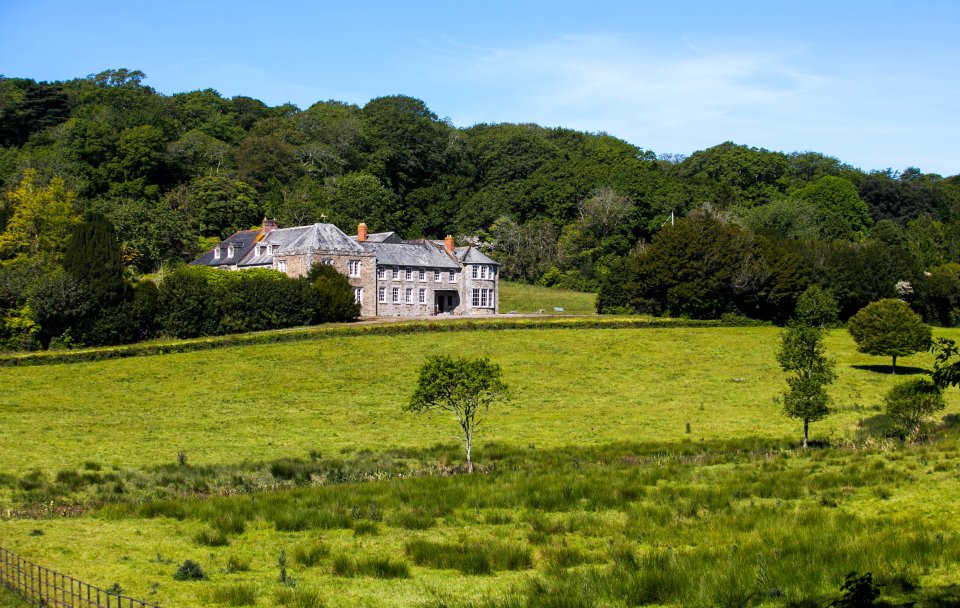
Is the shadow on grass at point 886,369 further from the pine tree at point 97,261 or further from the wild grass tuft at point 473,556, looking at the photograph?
the pine tree at point 97,261

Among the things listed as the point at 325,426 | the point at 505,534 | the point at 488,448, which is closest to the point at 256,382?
the point at 325,426

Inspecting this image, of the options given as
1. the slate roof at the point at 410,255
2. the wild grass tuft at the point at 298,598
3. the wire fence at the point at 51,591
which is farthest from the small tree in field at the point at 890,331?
the wire fence at the point at 51,591

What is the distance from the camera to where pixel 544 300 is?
9719cm

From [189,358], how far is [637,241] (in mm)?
65751

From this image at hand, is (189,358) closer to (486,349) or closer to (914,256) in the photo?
(486,349)

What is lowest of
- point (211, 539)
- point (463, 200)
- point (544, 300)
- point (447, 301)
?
point (211, 539)

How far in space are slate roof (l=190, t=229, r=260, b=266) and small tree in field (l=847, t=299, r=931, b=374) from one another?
53.8m

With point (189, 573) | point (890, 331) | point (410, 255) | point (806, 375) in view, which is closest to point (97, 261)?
point (410, 255)

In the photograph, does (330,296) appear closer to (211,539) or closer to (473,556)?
(211,539)

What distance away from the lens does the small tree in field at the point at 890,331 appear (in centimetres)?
5809

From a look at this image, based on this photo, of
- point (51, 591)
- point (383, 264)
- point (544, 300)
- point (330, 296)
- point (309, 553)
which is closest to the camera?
point (51, 591)

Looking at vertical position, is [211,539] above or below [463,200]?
below

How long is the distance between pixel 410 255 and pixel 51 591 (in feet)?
243

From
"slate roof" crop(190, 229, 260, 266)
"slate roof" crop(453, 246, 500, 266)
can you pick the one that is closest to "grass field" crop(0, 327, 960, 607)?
"slate roof" crop(190, 229, 260, 266)
